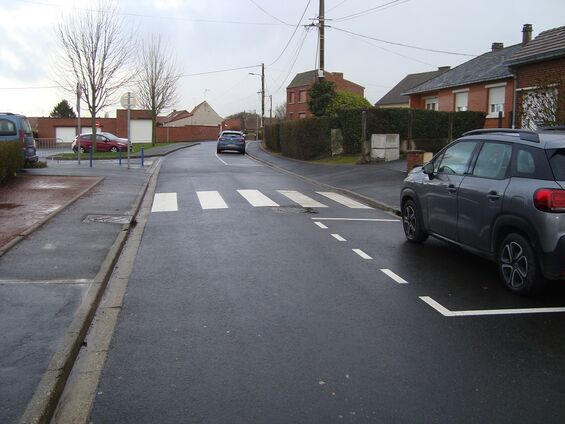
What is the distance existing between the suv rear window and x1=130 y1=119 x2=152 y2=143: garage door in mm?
62526

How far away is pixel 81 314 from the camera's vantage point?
5203 millimetres

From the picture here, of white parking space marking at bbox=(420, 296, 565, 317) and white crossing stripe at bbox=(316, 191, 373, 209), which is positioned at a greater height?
white crossing stripe at bbox=(316, 191, 373, 209)

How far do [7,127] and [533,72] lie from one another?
53.7 feet

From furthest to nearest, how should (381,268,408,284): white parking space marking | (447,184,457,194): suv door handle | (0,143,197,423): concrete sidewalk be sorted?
(447,184,457,194): suv door handle, (381,268,408,284): white parking space marking, (0,143,197,423): concrete sidewalk

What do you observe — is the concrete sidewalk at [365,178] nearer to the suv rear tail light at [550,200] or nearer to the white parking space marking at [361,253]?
the white parking space marking at [361,253]

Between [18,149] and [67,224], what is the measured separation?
7.76 meters

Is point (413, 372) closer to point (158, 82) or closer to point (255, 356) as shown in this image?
point (255, 356)

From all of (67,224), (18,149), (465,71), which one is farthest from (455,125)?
(67,224)

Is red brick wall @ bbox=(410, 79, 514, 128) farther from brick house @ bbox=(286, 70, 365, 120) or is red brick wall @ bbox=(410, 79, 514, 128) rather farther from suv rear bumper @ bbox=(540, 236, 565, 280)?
brick house @ bbox=(286, 70, 365, 120)

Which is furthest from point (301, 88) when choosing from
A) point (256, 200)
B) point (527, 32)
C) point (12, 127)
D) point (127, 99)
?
point (256, 200)

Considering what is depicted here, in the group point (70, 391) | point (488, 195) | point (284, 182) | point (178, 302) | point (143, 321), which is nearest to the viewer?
point (70, 391)

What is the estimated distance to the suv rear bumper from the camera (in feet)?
18.3

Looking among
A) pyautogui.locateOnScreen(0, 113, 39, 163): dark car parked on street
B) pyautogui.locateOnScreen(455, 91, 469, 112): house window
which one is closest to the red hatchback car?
pyautogui.locateOnScreen(0, 113, 39, 163): dark car parked on street

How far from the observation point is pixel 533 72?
55.9 feet
